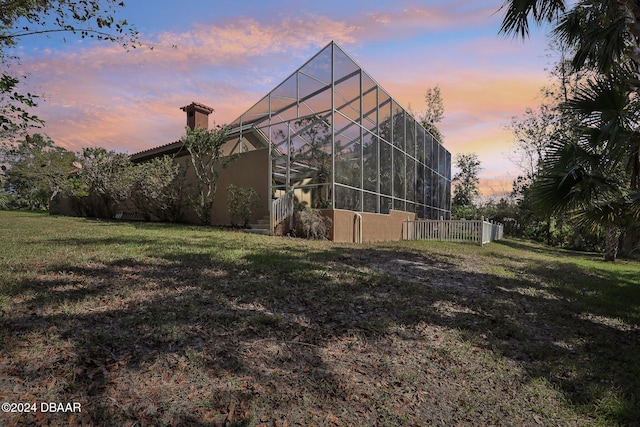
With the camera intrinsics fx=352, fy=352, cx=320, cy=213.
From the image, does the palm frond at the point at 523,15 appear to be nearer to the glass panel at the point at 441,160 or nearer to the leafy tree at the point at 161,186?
the leafy tree at the point at 161,186

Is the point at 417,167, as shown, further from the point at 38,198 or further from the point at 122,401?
the point at 38,198

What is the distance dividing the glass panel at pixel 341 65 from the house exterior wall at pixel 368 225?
4681mm

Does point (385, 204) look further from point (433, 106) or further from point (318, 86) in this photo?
point (433, 106)

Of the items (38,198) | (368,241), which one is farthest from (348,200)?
(38,198)

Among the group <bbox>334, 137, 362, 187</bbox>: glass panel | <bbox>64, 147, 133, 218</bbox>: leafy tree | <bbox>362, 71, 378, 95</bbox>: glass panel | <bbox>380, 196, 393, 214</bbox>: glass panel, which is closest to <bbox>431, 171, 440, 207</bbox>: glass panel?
<bbox>380, 196, 393, 214</bbox>: glass panel

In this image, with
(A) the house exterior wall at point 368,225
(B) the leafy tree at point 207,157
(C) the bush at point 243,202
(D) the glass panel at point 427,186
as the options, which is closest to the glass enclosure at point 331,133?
(A) the house exterior wall at point 368,225

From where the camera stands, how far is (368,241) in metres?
13.1

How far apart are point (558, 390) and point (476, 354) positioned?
0.69 meters

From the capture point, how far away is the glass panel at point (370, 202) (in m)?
13.2

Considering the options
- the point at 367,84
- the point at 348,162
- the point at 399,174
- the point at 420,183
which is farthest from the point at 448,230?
the point at 367,84

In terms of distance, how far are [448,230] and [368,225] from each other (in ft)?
16.3

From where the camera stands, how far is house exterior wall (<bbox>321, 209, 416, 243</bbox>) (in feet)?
37.2

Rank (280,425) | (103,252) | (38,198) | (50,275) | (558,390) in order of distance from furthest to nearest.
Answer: (38,198) < (103,252) < (50,275) < (558,390) < (280,425)

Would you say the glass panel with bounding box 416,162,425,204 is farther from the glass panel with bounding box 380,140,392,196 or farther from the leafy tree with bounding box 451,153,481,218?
the leafy tree with bounding box 451,153,481,218
